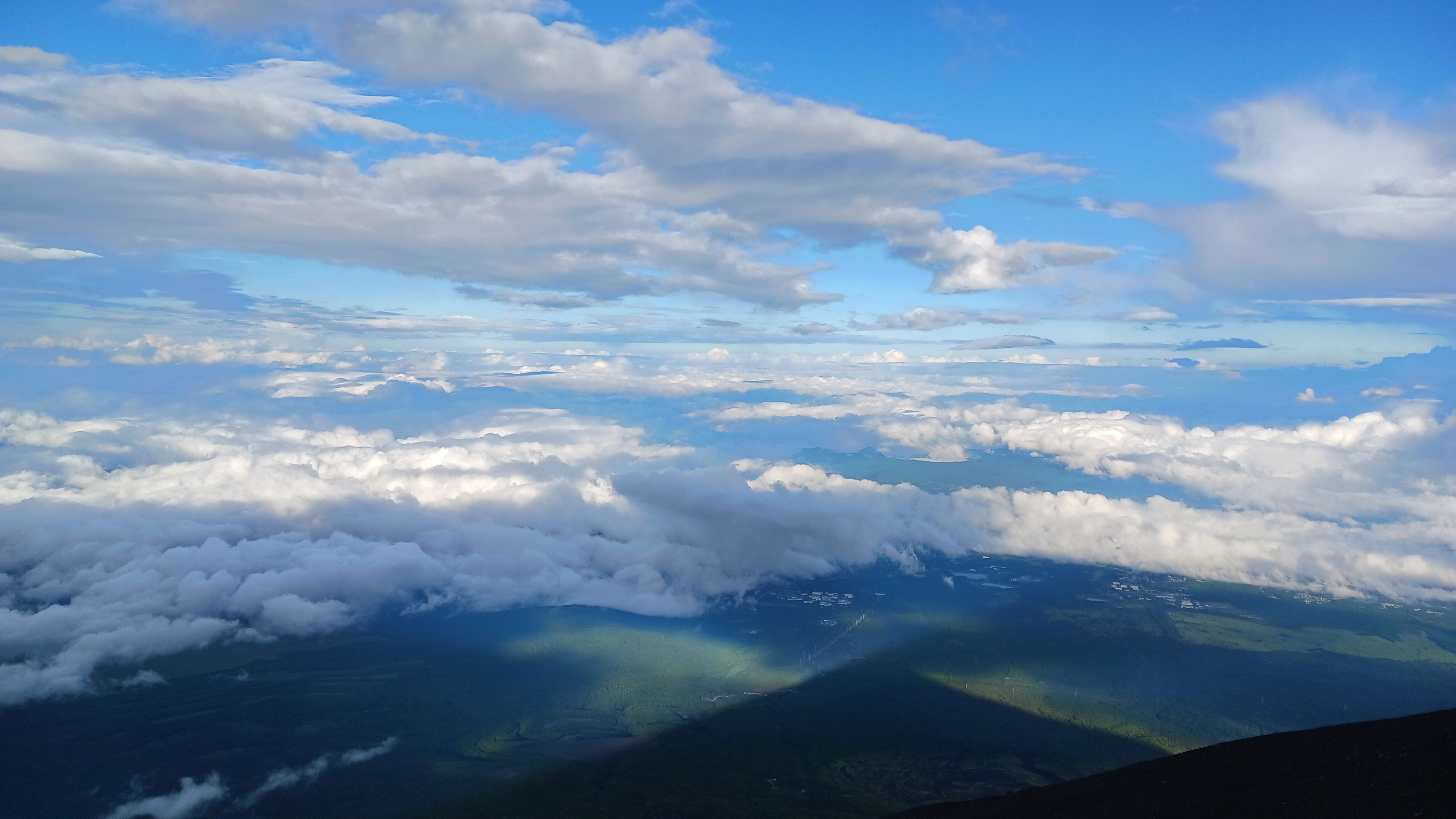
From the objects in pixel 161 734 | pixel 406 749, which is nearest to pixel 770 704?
pixel 406 749

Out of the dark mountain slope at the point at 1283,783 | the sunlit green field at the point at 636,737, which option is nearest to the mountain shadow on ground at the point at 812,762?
the sunlit green field at the point at 636,737

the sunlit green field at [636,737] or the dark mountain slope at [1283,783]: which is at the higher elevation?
the dark mountain slope at [1283,783]

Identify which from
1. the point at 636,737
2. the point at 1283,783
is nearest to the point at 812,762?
the point at 636,737

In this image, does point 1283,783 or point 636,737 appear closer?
point 1283,783

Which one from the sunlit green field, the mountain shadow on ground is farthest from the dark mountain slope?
the sunlit green field

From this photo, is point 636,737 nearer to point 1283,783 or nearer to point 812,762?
point 812,762

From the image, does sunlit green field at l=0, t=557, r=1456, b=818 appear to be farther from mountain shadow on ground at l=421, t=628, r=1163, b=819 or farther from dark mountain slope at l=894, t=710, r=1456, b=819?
dark mountain slope at l=894, t=710, r=1456, b=819

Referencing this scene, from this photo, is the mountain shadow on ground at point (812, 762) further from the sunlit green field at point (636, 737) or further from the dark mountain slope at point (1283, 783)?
the dark mountain slope at point (1283, 783)

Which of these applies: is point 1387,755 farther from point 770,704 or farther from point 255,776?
point 255,776
